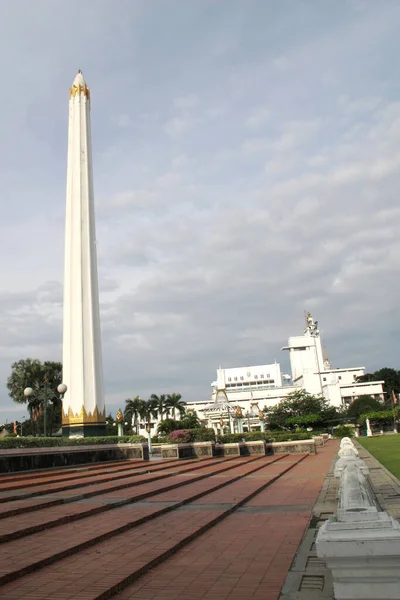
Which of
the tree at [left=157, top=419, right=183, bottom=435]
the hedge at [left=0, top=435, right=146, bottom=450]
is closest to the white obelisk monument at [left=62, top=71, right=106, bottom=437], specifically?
the hedge at [left=0, top=435, right=146, bottom=450]

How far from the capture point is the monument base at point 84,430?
27.6 metres

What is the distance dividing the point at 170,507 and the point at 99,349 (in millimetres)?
22114

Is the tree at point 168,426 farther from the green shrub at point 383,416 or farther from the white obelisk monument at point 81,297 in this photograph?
the white obelisk monument at point 81,297

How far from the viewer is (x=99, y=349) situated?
30.7m

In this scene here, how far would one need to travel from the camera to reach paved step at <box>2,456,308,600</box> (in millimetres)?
4645

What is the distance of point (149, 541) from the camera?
659cm

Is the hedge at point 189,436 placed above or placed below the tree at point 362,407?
below

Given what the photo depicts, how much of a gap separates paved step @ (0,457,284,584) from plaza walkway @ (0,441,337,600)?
14 mm

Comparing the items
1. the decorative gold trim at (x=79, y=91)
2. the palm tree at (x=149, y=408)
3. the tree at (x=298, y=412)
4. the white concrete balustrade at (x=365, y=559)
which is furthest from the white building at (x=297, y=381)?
the white concrete balustrade at (x=365, y=559)

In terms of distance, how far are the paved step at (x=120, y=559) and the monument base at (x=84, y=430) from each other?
19.4m

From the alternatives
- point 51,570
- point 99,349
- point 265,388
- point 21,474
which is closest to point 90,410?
point 99,349

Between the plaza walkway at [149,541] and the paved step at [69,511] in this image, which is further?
the paved step at [69,511]

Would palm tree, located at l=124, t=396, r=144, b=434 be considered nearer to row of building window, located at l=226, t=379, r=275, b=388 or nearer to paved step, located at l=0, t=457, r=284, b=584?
row of building window, located at l=226, t=379, r=275, b=388

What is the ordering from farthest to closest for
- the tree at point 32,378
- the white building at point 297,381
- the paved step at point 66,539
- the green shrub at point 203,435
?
the white building at point 297,381, the tree at point 32,378, the green shrub at point 203,435, the paved step at point 66,539
